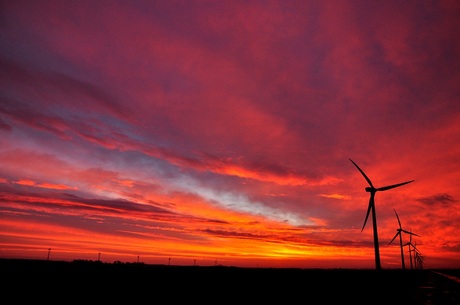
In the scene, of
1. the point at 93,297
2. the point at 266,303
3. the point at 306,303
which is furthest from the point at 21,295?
the point at 306,303

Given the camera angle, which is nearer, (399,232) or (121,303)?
(121,303)

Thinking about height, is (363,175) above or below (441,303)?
above

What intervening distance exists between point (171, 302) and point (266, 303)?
8626mm

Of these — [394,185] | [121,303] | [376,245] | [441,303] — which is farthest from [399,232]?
[121,303]

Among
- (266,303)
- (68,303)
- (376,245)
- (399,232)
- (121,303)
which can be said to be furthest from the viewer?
(399,232)

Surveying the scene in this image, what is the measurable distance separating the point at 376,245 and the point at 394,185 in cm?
1836

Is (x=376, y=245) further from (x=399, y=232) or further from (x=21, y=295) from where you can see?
(x=399, y=232)

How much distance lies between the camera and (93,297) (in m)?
25.9

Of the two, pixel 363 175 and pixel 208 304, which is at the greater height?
pixel 363 175

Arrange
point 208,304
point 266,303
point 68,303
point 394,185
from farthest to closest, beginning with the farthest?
point 394,185
point 266,303
point 208,304
point 68,303

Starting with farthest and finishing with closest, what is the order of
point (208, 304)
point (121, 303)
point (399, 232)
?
point (399, 232), point (208, 304), point (121, 303)

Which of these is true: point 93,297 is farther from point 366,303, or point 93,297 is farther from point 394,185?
point 394,185

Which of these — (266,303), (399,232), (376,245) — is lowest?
(266,303)

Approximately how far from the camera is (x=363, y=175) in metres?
71.3
